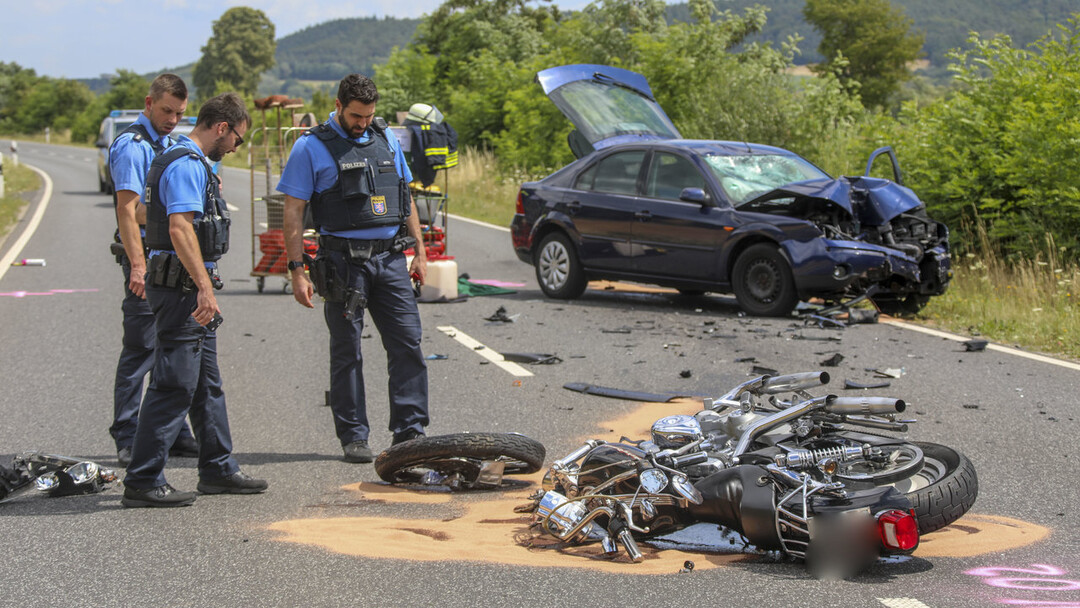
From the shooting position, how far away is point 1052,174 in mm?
12586

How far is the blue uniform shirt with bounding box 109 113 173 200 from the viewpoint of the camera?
5.89 m

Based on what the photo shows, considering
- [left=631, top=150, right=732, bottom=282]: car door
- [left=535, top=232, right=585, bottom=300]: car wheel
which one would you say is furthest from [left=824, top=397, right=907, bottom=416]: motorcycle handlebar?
[left=535, top=232, right=585, bottom=300]: car wheel

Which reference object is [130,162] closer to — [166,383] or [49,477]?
[166,383]

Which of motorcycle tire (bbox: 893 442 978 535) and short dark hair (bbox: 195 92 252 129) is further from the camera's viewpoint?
short dark hair (bbox: 195 92 252 129)

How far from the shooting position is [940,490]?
14.5 feet

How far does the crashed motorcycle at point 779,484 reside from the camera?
413 centimetres

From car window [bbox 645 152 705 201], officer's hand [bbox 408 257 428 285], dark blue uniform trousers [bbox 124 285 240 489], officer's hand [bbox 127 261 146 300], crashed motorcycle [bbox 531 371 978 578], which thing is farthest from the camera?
car window [bbox 645 152 705 201]

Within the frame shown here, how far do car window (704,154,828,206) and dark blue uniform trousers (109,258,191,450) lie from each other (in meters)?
6.46

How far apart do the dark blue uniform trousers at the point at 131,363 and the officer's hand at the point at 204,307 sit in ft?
3.52

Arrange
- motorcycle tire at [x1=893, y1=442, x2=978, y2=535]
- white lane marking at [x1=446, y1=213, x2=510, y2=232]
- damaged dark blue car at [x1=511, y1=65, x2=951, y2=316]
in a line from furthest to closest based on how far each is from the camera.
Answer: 1. white lane marking at [x1=446, y1=213, x2=510, y2=232]
2. damaged dark blue car at [x1=511, y1=65, x2=951, y2=316]
3. motorcycle tire at [x1=893, y1=442, x2=978, y2=535]

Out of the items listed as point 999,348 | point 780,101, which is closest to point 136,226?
point 999,348

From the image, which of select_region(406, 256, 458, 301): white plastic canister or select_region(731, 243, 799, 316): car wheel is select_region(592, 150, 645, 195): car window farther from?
select_region(406, 256, 458, 301): white plastic canister

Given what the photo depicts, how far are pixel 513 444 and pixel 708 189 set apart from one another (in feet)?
20.8

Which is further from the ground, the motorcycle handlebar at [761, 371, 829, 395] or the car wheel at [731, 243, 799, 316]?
the motorcycle handlebar at [761, 371, 829, 395]
